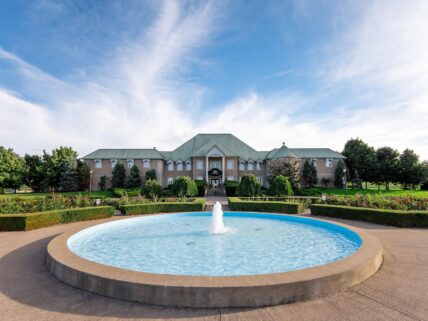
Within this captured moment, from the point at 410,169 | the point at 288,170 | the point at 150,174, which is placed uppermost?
the point at 410,169

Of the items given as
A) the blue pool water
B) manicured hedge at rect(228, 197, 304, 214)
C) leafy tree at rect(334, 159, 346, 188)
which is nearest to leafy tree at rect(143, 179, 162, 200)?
manicured hedge at rect(228, 197, 304, 214)

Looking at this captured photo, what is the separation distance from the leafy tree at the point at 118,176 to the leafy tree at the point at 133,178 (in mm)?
1102

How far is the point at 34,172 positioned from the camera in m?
49.5

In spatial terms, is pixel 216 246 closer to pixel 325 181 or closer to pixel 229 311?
pixel 229 311

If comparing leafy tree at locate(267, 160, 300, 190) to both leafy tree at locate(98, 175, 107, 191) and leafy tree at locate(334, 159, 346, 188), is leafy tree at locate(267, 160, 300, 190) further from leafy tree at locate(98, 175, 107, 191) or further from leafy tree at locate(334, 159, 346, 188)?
leafy tree at locate(98, 175, 107, 191)

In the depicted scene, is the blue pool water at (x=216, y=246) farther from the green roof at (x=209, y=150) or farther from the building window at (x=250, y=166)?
the building window at (x=250, y=166)

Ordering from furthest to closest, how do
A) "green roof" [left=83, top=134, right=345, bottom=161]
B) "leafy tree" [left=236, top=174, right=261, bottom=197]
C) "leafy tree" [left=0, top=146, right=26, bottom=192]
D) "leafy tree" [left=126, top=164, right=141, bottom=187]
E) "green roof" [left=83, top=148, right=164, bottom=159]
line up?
"leafy tree" [left=0, top=146, right=26, bottom=192], "green roof" [left=83, top=148, right=164, bottom=159], "green roof" [left=83, top=134, right=345, bottom=161], "leafy tree" [left=126, top=164, right=141, bottom=187], "leafy tree" [left=236, top=174, right=261, bottom=197]

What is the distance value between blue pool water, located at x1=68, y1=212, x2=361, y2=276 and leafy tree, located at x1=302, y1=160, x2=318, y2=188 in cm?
2944

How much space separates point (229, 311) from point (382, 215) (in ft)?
42.3

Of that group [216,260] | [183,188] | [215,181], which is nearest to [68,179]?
[215,181]

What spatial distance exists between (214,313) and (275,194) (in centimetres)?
2266

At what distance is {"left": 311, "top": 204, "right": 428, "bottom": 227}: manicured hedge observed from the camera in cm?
1246

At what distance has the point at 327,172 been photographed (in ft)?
142

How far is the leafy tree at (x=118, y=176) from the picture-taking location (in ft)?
134
